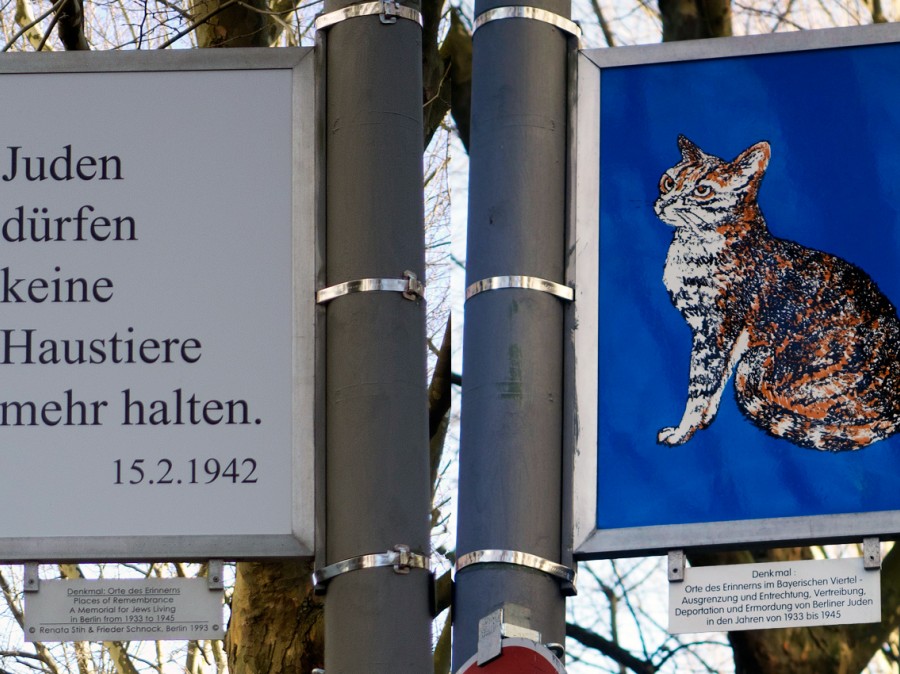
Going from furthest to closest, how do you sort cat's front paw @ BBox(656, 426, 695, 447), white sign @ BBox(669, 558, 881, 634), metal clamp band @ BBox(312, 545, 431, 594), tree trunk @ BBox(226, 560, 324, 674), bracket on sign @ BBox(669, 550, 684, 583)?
tree trunk @ BBox(226, 560, 324, 674), cat's front paw @ BBox(656, 426, 695, 447), bracket on sign @ BBox(669, 550, 684, 583), white sign @ BBox(669, 558, 881, 634), metal clamp band @ BBox(312, 545, 431, 594)

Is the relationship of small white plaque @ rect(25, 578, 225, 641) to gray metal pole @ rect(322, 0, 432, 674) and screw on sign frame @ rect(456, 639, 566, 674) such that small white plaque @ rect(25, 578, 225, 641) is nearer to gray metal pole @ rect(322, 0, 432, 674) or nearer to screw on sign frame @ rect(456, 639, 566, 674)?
gray metal pole @ rect(322, 0, 432, 674)

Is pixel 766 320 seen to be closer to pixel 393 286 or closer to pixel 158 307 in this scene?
pixel 393 286

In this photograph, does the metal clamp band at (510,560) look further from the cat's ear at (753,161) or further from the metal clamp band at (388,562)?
the cat's ear at (753,161)

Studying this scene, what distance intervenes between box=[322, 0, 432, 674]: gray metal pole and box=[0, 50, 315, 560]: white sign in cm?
20

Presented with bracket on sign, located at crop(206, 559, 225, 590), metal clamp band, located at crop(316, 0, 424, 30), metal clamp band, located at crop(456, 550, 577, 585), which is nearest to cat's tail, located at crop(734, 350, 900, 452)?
metal clamp band, located at crop(456, 550, 577, 585)

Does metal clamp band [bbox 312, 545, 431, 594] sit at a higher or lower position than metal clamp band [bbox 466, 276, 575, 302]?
lower

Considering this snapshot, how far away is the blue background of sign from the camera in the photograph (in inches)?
165

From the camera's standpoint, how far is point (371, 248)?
414 centimetres

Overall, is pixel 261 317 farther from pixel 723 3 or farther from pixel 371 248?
pixel 723 3

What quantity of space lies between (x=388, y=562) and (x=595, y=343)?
0.94 metres

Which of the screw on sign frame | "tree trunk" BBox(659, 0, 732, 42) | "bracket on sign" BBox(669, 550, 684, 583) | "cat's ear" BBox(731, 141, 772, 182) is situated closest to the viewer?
the screw on sign frame

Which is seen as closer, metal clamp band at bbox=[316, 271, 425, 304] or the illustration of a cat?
metal clamp band at bbox=[316, 271, 425, 304]

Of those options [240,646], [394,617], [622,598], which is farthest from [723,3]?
[394,617]

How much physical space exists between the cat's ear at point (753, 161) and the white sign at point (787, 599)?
120 centimetres
